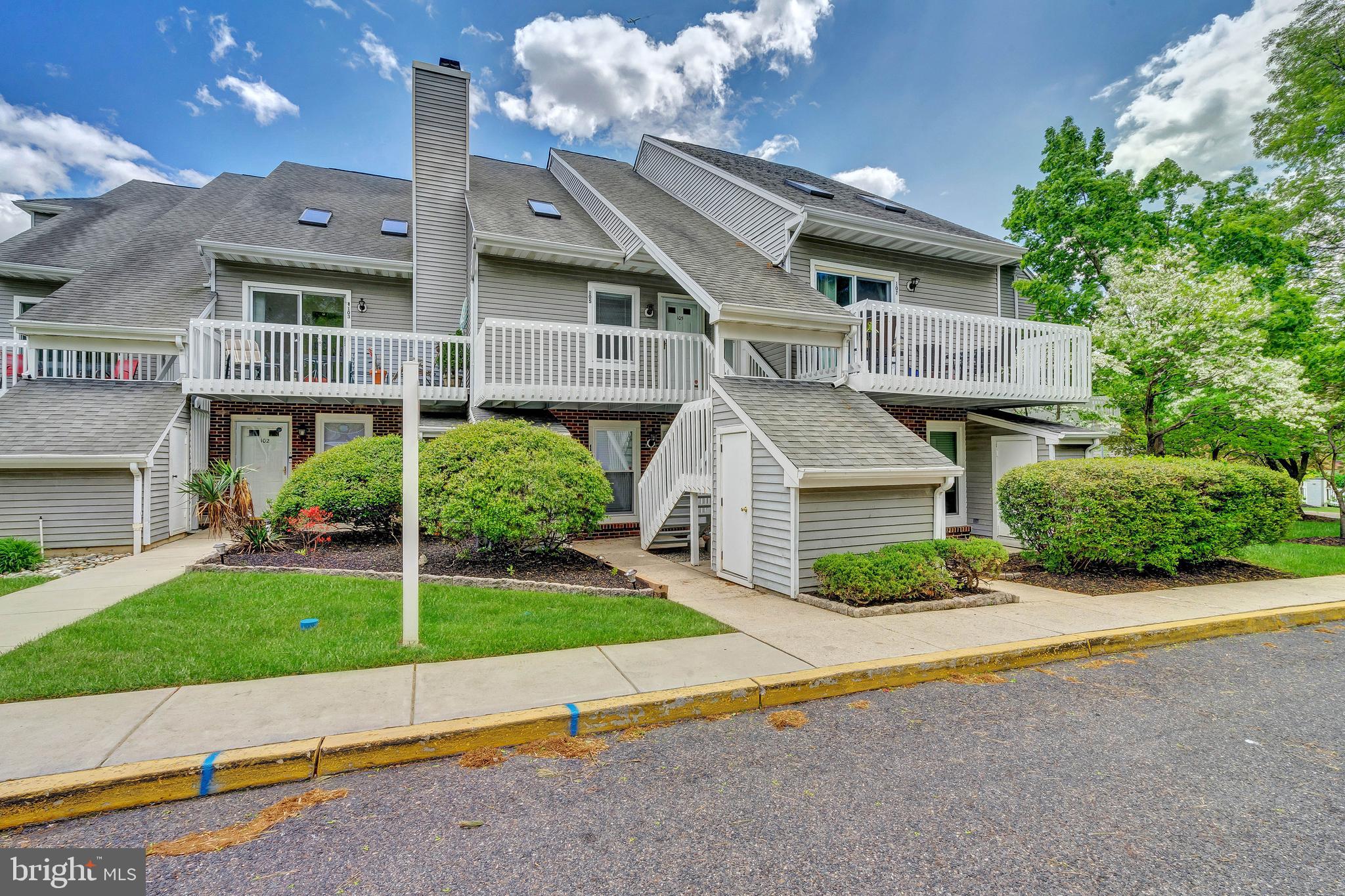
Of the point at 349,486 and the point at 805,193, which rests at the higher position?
the point at 805,193

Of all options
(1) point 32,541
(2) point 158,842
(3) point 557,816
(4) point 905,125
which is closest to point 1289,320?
(4) point 905,125

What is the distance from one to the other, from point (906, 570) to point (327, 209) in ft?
51.3

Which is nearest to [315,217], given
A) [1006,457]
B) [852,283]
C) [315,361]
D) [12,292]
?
[315,361]

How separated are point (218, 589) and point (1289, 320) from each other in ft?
71.5

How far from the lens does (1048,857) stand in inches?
97.0

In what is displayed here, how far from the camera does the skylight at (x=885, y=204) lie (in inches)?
548

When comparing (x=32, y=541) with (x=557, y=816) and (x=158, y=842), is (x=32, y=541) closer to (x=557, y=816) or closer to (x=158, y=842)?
(x=158, y=842)

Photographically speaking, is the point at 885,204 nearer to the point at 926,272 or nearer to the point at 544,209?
the point at 926,272

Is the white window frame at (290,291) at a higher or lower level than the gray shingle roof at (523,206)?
lower

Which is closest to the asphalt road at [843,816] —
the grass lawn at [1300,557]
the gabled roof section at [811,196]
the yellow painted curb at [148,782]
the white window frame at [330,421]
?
the yellow painted curb at [148,782]

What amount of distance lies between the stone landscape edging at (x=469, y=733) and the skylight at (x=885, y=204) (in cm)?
1134

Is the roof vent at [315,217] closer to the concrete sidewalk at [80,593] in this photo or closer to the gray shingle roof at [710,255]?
the gray shingle roof at [710,255]

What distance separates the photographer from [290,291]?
504 inches

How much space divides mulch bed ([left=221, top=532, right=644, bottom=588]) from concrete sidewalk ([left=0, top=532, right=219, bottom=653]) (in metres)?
0.86
